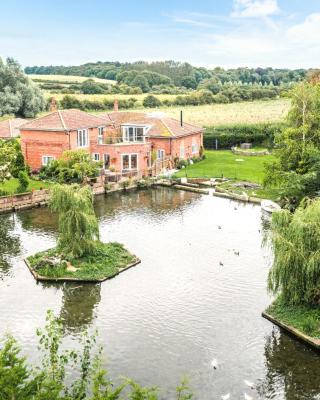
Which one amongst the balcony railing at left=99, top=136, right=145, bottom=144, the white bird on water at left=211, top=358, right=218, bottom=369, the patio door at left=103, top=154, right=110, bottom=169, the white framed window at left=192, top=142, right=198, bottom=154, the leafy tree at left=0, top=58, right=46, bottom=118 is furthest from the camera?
the leafy tree at left=0, top=58, right=46, bottom=118

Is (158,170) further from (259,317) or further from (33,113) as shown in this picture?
(33,113)

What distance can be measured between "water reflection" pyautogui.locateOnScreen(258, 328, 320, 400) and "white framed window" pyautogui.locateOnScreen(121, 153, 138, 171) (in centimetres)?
3312

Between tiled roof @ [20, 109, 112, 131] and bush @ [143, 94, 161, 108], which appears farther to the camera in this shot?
bush @ [143, 94, 161, 108]

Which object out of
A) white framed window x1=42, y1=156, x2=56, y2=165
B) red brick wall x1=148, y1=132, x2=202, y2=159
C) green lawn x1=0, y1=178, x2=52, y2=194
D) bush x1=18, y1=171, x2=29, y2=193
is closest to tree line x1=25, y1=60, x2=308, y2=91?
red brick wall x1=148, y1=132, x2=202, y2=159

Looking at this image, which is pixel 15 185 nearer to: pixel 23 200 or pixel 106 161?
pixel 23 200

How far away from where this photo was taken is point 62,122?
168 ft

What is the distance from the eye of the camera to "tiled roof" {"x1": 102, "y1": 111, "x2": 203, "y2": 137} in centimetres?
5669

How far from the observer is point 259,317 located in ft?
75.8

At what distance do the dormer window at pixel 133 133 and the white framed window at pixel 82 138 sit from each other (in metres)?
5.19

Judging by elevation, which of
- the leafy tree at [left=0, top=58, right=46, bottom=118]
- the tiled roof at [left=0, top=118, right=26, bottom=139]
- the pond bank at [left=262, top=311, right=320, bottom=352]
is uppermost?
the leafy tree at [left=0, top=58, right=46, bottom=118]

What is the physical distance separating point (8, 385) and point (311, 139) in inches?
1263

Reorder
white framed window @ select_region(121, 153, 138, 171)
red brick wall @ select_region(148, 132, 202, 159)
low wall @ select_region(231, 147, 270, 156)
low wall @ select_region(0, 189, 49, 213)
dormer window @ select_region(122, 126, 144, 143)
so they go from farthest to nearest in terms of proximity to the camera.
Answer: low wall @ select_region(231, 147, 270, 156), dormer window @ select_region(122, 126, 144, 143), red brick wall @ select_region(148, 132, 202, 159), white framed window @ select_region(121, 153, 138, 171), low wall @ select_region(0, 189, 49, 213)

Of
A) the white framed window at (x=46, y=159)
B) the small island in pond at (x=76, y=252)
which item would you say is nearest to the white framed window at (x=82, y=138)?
the white framed window at (x=46, y=159)

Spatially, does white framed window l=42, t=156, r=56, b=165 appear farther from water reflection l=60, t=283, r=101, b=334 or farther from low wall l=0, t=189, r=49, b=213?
water reflection l=60, t=283, r=101, b=334
